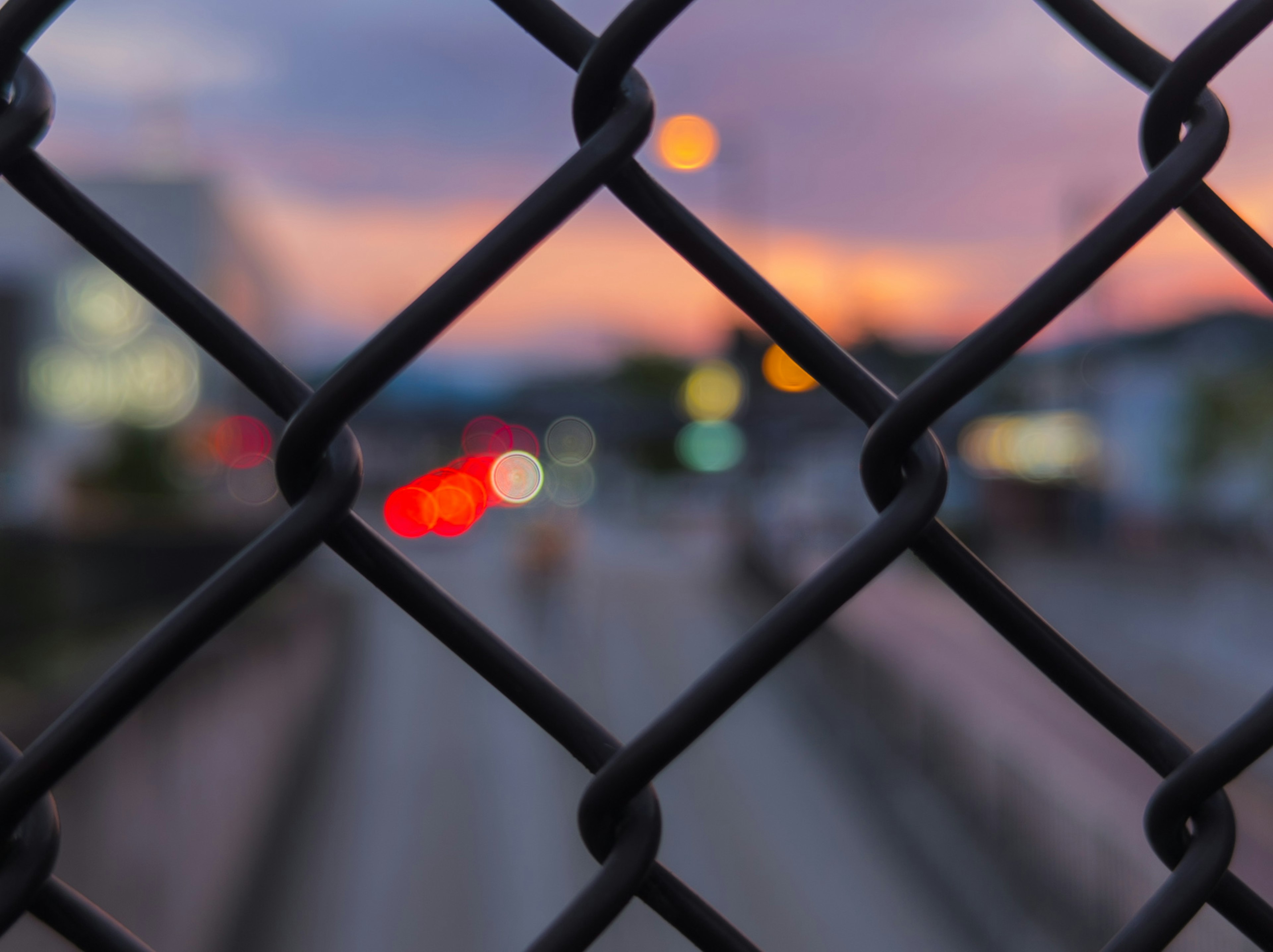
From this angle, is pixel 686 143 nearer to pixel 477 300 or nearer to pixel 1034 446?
pixel 477 300

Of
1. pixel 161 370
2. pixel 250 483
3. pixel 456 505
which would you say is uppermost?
pixel 456 505

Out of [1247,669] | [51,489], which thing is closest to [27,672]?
[1247,669]

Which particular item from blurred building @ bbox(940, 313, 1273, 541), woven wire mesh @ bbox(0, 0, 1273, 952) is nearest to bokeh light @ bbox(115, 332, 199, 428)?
blurred building @ bbox(940, 313, 1273, 541)

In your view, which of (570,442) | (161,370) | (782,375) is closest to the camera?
(782,375)

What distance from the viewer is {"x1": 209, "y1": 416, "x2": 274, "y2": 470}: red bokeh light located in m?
45.5

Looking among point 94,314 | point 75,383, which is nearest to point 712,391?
point 94,314

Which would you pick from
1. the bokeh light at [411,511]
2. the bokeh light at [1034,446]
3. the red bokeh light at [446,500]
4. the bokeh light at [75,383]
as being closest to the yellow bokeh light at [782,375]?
the red bokeh light at [446,500]

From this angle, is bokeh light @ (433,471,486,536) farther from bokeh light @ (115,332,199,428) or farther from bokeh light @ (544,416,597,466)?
bokeh light @ (544,416,597,466)

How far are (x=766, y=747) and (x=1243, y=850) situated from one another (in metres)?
7.32

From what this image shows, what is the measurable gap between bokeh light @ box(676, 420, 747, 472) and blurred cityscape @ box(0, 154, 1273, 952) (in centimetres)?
1491

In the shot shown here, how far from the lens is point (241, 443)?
4738cm

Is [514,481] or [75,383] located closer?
[514,481]

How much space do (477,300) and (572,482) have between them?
76.8 m

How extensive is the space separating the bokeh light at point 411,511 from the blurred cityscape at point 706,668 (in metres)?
0.15
